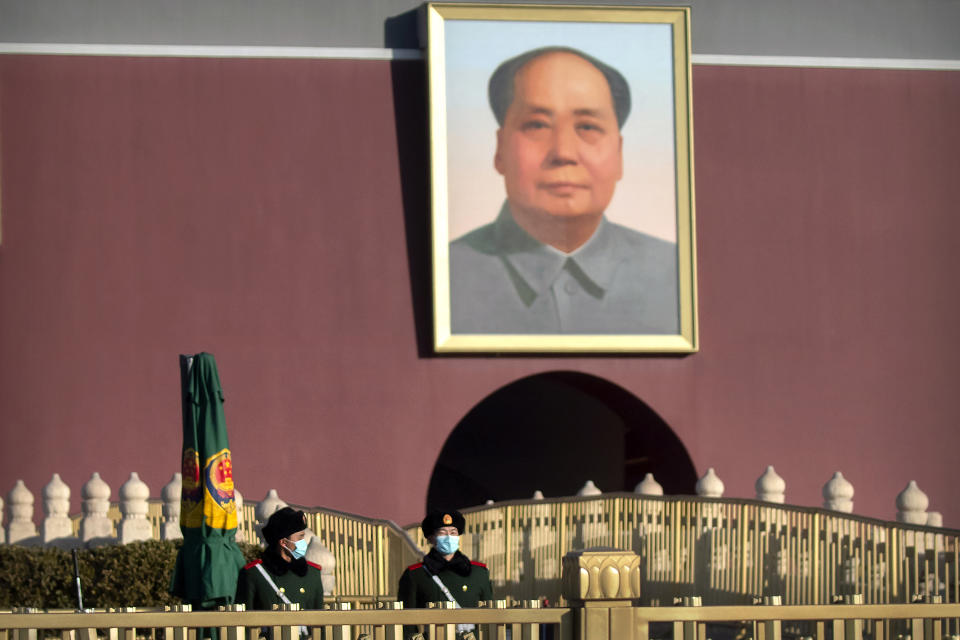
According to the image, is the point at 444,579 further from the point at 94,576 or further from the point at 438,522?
the point at 94,576

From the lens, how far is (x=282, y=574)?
653 centimetres

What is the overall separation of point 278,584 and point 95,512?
647cm

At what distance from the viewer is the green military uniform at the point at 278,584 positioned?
6.45m

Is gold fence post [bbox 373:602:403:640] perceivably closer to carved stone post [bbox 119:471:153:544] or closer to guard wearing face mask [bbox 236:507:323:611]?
guard wearing face mask [bbox 236:507:323:611]

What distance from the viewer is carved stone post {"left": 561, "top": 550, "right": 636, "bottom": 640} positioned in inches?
185

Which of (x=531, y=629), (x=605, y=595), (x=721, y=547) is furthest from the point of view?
(x=721, y=547)

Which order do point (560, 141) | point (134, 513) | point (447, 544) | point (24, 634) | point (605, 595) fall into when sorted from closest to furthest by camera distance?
point (605, 595), point (24, 634), point (447, 544), point (134, 513), point (560, 141)

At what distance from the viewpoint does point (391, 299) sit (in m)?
15.2

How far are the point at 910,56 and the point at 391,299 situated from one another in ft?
21.3

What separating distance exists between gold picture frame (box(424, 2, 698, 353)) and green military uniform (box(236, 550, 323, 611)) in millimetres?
8513

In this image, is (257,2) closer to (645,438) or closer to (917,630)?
(645,438)

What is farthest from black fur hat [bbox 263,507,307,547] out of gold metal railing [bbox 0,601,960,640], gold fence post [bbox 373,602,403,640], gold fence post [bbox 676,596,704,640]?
gold fence post [bbox 676,596,704,640]

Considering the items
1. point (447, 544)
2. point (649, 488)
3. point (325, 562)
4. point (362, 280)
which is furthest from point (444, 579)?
point (362, 280)

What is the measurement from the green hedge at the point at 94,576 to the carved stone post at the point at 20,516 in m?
1.62
